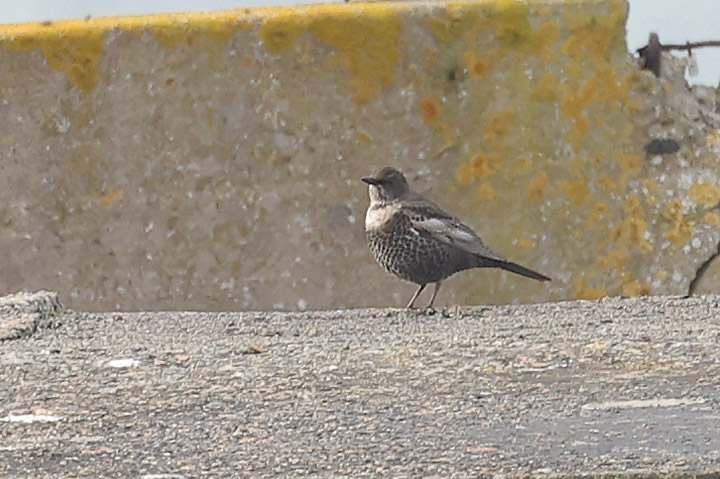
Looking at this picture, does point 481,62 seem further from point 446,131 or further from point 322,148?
point 322,148

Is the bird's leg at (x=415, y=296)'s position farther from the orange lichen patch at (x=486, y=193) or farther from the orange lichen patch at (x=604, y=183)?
the orange lichen patch at (x=604, y=183)

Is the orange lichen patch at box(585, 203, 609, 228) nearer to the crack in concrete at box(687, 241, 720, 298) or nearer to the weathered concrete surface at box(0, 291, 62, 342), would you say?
the crack in concrete at box(687, 241, 720, 298)

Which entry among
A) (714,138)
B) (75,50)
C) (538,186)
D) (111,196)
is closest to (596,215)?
(538,186)

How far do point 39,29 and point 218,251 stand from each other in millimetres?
1086

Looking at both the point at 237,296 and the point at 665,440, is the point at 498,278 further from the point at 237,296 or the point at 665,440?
the point at 665,440

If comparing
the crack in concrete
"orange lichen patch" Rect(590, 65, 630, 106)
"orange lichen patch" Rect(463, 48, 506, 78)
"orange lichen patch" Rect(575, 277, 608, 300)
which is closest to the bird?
"orange lichen patch" Rect(575, 277, 608, 300)

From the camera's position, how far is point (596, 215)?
5520 millimetres

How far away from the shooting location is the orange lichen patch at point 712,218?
18.2 ft

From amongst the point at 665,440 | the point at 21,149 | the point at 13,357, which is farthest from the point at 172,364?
the point at 21,149

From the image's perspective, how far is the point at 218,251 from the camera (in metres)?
5.52

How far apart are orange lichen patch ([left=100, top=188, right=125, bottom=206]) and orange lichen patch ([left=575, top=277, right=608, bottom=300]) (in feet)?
5.76

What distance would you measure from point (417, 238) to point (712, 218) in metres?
1.13

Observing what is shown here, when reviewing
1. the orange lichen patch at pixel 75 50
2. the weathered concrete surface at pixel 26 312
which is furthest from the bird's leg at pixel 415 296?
the orange lichen patch at pixel 75 50

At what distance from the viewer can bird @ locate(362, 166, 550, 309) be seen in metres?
5.32
